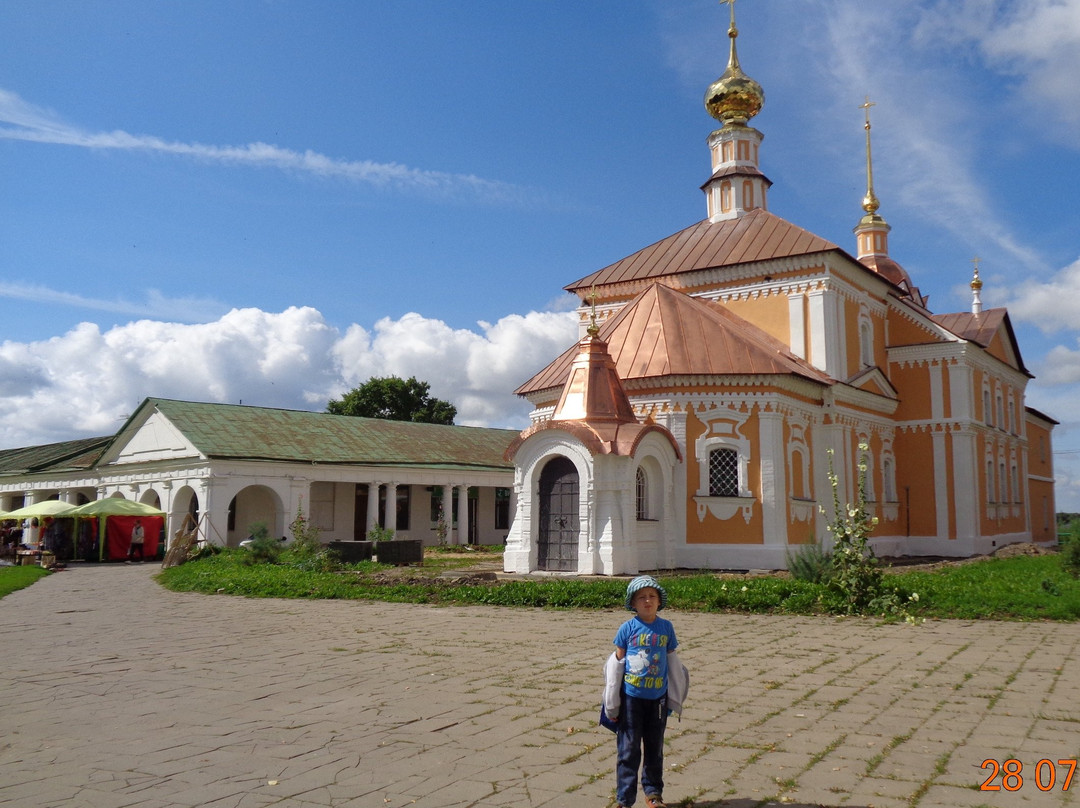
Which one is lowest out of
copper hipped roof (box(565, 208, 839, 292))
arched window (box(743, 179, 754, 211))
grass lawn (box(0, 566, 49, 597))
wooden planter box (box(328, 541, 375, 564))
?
grass lawn (box(0, 566, 49, 597))

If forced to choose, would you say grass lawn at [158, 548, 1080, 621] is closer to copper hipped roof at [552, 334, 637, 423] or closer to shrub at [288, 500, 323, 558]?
shrub at [288, 500, 323, 558]

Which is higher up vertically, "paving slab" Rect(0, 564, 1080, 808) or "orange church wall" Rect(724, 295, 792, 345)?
"orange church wall" Rect(724, 295, 792, 345)

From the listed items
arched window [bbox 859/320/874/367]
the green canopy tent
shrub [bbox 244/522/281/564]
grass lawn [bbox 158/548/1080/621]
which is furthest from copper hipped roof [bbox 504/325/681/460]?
the green canopy tent

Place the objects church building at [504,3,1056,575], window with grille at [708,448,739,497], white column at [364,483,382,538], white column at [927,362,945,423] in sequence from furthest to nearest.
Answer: white column at [364,483,382,538], white column at [927,362,945,423], window with grille at [708,448,739,497], church building at [504,3,1056,575]

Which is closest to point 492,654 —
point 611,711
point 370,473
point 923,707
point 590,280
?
point 923,707

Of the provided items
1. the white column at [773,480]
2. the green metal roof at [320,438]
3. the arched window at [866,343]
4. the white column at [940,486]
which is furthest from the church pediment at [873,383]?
the green metal roof at [320,438]

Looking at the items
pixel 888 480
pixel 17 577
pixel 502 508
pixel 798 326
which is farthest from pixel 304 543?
pixel 502 508

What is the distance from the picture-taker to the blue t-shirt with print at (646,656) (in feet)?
15.3

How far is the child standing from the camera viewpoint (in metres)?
4.62

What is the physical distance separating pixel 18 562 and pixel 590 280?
18.9 meters

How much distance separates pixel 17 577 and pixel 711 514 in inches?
629

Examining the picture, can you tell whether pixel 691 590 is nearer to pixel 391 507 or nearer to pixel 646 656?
pixel 646 656

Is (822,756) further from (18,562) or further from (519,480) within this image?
(18,562)

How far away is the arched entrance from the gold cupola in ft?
41.9
